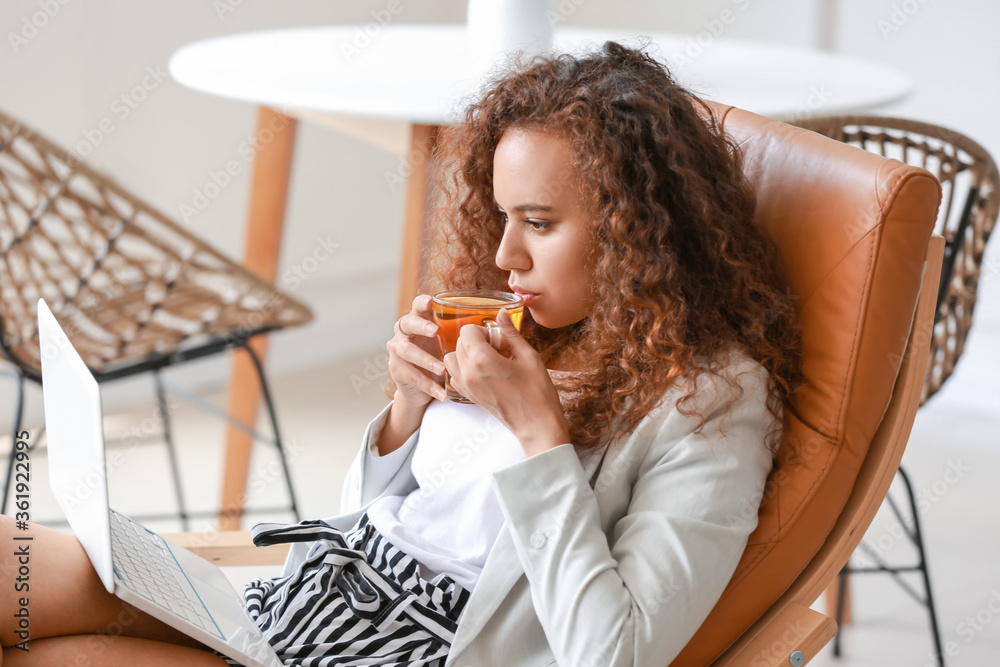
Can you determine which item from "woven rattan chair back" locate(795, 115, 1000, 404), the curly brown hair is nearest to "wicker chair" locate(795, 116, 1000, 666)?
"woven rattan chair back" locate(795, 115, 1000, 404)

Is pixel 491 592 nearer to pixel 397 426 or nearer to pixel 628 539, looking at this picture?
pixel 628 539

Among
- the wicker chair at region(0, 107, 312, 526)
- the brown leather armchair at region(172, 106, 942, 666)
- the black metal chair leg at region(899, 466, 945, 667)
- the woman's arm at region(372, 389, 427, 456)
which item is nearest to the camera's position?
the brown leather armchair at region(172, 106, 942, 666)

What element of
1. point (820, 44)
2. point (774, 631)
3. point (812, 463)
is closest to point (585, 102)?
point (812, 463)

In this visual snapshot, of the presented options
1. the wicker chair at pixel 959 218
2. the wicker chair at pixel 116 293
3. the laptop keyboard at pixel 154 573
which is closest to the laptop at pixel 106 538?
the laptop keyboard at pixel 154 573

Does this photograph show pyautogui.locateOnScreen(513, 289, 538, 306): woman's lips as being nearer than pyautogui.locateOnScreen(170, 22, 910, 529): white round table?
Yes

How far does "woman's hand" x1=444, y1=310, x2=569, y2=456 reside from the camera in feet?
2.83

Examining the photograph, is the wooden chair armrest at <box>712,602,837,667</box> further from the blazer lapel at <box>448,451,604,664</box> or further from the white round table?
the white round table

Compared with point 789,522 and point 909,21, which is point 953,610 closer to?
point 789,522

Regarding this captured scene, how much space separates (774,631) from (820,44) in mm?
2597

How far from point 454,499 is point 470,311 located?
0.67ft

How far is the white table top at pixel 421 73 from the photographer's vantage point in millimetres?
1481

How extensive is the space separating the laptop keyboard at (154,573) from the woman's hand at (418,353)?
0.30 meters

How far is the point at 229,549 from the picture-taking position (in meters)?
1.15

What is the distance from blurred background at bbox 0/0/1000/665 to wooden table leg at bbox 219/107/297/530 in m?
0.34
